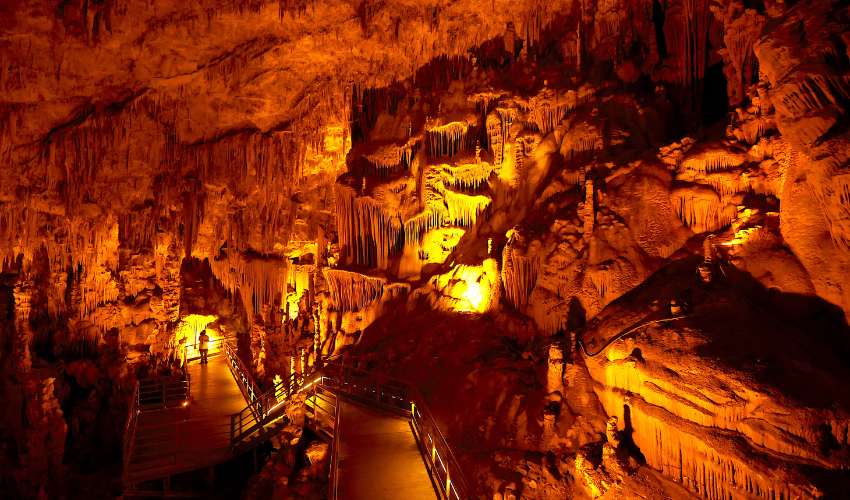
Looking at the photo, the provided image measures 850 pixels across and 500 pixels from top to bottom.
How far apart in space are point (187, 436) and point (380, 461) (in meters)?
5.53

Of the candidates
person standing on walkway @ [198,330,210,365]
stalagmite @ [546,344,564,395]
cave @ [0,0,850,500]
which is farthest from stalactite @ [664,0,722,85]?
person standing on walkway @ [198,330,210,365]

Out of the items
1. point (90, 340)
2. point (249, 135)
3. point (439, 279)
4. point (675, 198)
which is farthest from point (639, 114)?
point (90, 340)

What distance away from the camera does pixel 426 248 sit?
1474cm

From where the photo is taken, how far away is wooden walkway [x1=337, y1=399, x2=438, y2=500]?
6723 mm

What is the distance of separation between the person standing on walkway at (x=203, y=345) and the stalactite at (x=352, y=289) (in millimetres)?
5664

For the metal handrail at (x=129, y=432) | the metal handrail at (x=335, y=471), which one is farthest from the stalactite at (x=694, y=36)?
the metal handrail at (x=129, y=432)

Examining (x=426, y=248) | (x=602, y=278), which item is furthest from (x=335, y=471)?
(x=426, y=248)

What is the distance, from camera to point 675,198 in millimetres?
9945

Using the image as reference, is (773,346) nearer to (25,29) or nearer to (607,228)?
(607,228)

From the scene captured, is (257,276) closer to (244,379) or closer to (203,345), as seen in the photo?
(203,345)

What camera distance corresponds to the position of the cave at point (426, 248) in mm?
6984

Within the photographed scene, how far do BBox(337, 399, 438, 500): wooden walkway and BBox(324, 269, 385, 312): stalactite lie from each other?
583cm

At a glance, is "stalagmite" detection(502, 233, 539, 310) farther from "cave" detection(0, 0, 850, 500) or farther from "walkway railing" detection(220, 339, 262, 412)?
"walkway railing" detection(220, 339, 262, 412)

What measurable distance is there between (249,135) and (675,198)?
12.2m
